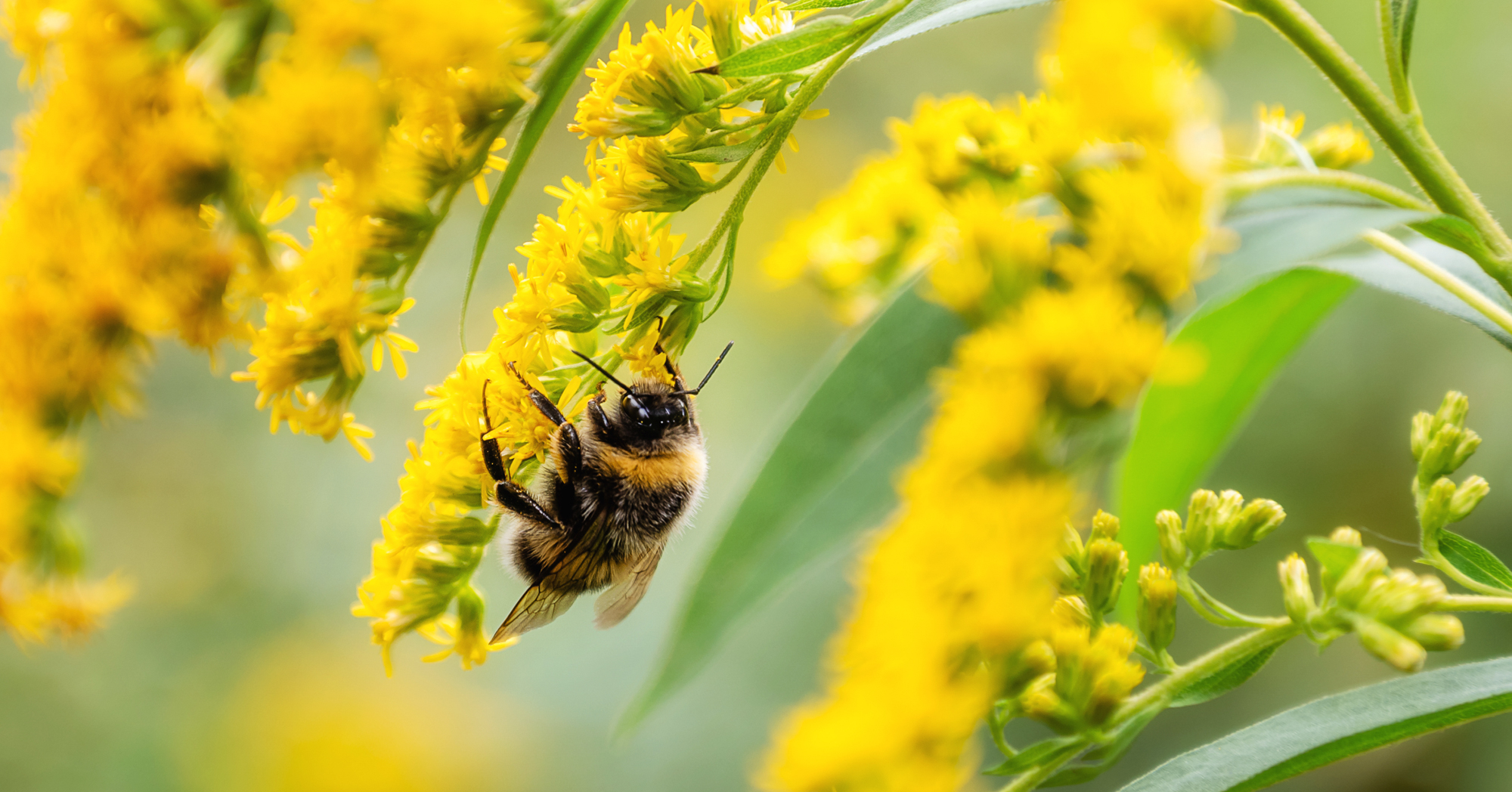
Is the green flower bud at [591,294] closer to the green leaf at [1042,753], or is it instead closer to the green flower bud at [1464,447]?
the green leaf at [1042,753]

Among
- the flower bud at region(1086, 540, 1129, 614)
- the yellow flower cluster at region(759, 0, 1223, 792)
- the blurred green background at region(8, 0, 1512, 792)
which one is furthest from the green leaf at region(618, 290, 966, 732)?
the blurred green background at region(8, 0, 1512, 792)

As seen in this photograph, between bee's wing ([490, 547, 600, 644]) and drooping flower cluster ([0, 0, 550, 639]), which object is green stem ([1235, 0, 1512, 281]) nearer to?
drooping flower cluster ([0, 0, 550, 639])

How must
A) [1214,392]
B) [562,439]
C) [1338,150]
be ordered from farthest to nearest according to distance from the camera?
[562,439] < [1338,150] < [1214,392]

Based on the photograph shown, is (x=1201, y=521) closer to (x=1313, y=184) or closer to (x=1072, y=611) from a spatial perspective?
(x=1072, y=611)

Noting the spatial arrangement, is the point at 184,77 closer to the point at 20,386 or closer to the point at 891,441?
the point at 20,386

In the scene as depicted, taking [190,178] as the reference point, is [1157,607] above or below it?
below

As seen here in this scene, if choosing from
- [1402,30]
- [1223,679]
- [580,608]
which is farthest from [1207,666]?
[580,608]
